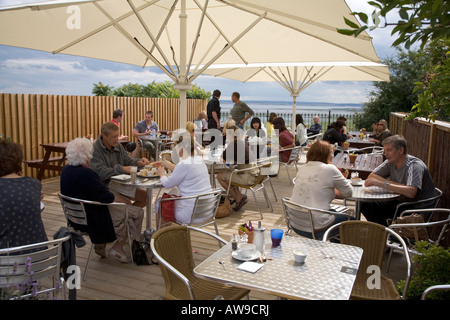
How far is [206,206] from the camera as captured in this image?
4082 mm

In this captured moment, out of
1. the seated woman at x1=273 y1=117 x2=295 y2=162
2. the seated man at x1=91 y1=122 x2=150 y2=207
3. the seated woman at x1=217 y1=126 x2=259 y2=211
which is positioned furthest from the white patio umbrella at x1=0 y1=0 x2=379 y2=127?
the seated woman at x1=273 y1=117 x2=295 y2=162

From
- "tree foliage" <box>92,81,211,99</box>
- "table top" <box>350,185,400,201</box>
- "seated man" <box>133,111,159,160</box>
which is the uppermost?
"tree foliage" <box>92,81,211,99</box>

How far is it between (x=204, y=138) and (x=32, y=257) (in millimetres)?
8560

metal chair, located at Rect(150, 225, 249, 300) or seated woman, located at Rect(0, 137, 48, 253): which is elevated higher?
seated woman, located at Rect(0, 137, 48, 253)

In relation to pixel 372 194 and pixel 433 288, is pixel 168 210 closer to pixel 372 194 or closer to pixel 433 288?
pixel 372 194

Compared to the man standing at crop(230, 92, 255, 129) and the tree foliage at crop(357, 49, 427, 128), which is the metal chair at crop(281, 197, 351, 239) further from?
the tree foliage at crop(357, 49, 427, 128)

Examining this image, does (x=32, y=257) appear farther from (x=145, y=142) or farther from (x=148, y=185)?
(x=145, y=142)

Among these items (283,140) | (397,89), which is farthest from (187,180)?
(397,89)

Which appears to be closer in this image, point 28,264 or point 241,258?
point 28,264

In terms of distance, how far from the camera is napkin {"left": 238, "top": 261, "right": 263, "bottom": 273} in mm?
2201

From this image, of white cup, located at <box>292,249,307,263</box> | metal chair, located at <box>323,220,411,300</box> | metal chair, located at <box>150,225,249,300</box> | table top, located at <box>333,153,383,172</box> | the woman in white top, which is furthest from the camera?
the woman in white top

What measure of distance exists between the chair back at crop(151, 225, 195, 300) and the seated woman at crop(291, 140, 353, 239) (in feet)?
4.62

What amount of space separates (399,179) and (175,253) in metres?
2.77

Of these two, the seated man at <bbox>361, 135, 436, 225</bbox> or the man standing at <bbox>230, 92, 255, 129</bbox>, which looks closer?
the seated man at <bbox>361, 135, 436, 225</bbox>
